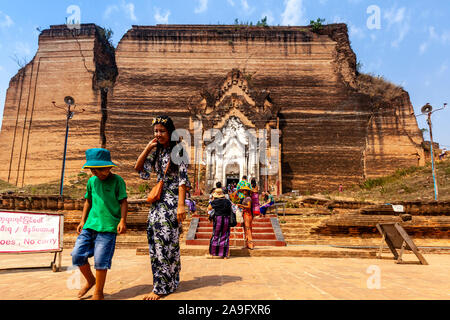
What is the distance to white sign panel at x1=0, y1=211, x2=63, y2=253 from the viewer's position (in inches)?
198

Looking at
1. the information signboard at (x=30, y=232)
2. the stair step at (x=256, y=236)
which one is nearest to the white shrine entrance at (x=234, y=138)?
the stair step at (x=256, y=236)

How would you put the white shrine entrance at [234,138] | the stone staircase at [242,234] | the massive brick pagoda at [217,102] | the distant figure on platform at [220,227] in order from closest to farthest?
1. the distant figure on platform at [220,227]
2. the stone staircase at [242,234]
3. the white shrine entrance at [234,138]
4. the massive brick pagoda at [217,102]

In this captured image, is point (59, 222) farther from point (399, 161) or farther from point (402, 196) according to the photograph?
point (399, 161)

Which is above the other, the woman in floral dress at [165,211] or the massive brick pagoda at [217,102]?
the massive brick pagoda at [217,102]

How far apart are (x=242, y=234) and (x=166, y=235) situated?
7.06 m

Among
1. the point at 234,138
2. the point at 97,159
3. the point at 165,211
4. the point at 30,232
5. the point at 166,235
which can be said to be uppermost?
the point at 234,138

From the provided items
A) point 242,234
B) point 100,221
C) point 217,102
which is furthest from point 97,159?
point 217,102

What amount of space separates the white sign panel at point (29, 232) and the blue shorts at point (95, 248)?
8.69 ft

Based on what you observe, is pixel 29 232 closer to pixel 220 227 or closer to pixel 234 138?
pixel 220 227

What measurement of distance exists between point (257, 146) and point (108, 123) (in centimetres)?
1329

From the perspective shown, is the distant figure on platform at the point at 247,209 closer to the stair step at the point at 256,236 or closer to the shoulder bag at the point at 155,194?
the stair step at the point at 256,236

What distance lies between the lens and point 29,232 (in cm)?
522

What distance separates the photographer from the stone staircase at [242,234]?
354 inches
